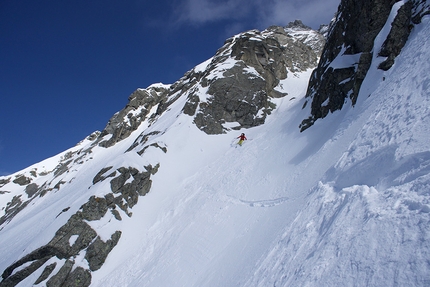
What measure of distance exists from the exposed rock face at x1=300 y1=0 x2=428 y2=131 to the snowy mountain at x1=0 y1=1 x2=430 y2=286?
1.72 feet

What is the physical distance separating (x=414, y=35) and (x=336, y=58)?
7.51 m

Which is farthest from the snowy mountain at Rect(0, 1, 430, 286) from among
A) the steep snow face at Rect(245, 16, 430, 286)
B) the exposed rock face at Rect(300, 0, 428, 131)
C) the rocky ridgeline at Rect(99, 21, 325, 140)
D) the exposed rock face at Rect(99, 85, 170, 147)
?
the exposed rock face at Rect(99, 85, 170, 147)

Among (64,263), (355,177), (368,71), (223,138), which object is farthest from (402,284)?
(223,138)

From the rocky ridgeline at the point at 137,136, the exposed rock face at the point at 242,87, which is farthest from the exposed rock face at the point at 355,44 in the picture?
the rocky ridgeline at the point at 137,136

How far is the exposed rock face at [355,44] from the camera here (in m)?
13.8

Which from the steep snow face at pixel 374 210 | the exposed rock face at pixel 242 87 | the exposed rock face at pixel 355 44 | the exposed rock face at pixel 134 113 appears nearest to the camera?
the steep snow face at pixel 374 210

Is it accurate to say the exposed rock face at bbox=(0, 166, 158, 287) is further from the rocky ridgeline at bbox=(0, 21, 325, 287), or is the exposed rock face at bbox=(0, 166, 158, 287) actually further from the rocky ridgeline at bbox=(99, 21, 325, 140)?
the rocky ridgeline at bbox=(99, 21, 325, 140)

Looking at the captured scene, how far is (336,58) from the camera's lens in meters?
20.5

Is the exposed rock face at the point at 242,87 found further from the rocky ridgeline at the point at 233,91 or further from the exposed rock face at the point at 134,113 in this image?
the exposed rock face at the point at 134,113

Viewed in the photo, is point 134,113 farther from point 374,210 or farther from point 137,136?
point 374,210

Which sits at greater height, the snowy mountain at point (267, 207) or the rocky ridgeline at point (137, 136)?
the rocky ridgeline at point (137, 136)

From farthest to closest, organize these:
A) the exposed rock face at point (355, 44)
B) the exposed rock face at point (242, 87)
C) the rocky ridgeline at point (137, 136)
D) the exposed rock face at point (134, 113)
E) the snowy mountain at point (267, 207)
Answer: the exposed rock face at point (134, 113), the exposed rock face at point (242, 87), the rocky ridgeline at point (137, 136), the exposed rock face at point (355, 44), the snowy mountain at point (267, 207)

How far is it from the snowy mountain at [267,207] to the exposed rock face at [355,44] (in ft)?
1.72

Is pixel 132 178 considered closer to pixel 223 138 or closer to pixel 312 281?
pixel 223 138
